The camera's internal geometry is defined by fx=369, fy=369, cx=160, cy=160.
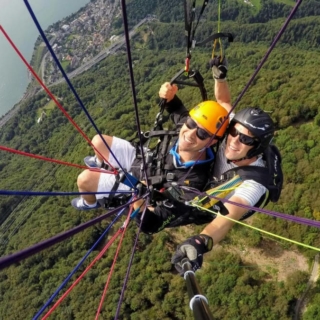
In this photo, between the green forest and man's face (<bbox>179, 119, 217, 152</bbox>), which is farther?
the green forest

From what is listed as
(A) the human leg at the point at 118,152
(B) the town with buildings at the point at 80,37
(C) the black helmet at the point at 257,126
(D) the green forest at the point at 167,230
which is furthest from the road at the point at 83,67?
(C) the black helmet at the point at 257,126

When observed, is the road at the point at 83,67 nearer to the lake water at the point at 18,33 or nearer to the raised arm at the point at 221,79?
the lake water at the point at 18,33

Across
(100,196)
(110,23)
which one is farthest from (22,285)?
(110,23)

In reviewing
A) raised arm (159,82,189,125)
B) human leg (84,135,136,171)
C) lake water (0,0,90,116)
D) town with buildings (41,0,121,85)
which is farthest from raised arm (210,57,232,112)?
town with buildings (41,0,121,85)

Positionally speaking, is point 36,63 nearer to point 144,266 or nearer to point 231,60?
point 231,60

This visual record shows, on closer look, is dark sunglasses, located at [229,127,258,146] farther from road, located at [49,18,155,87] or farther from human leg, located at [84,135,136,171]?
road, located at [49,18,155,87]

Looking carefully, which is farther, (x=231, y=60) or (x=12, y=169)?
(x=12, y=169)

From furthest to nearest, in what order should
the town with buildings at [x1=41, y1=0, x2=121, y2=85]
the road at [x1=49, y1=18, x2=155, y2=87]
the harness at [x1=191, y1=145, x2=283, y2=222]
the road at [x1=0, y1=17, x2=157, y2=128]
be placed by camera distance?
the town with buildings at [x1=41, y1=0, x2=121, y2=85]
the road at [x1=49, y1=18, x2=155, y2=87]
the road at [x1=0, y1=17, x2=157, y2=128]
the harness at [x1=191, y1=145, x2=283, y2=222]

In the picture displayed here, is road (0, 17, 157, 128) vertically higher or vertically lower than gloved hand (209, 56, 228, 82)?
lower
